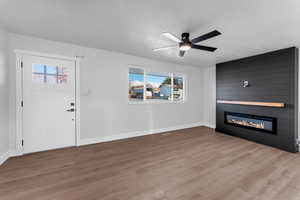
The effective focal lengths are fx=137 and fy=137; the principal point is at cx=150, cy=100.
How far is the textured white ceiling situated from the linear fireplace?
1885 millimetres

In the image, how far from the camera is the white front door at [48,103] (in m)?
2.98

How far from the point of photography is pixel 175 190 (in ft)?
6.18

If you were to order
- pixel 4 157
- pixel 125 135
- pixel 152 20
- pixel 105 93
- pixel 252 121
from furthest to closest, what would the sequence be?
1. pixel 125 135
2. pixel 252 121
3. pixel 105 93
4. pixel 4 157
5. pixel 152 20

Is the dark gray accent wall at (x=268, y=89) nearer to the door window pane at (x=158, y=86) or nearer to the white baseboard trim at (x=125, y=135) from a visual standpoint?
the white baseboard trim at (x=125, y=135)

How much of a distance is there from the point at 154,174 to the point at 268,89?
12.1 ft

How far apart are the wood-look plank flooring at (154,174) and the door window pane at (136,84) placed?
64.9 inches

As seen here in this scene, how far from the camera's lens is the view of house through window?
4402 mm

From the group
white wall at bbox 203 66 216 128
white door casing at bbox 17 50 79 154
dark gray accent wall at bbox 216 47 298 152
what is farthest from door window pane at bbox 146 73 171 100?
white door casing at bbox 17 50 79 154

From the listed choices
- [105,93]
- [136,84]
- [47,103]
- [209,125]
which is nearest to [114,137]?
[105,93]

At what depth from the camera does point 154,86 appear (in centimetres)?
486

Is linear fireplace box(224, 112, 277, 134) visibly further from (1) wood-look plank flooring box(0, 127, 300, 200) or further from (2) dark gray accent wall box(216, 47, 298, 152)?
(1) wood-look plank flooring box(0, 127, 300, 200)

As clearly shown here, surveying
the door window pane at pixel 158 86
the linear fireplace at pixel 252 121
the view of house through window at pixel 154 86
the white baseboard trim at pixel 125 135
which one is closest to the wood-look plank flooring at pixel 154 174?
the white baseboard trim at pixel 125 135

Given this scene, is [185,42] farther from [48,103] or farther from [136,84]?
[48,103]

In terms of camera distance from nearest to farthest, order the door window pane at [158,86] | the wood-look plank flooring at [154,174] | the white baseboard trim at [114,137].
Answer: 1. the wood-look plank flooring at [154,174]
2. the white baseboard trim at [114,137]
3. the door window pane at [158,86]
